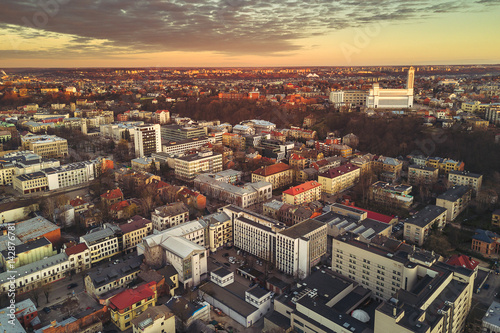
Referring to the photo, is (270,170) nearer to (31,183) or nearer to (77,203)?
(77,203)

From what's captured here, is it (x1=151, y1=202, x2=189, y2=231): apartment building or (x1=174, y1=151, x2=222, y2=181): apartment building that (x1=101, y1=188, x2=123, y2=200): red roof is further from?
(x1=174, y1=151, x2=222, y2=181): apartment building

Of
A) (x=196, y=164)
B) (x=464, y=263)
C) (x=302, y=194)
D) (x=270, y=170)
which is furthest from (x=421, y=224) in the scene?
(x=196, y=164)

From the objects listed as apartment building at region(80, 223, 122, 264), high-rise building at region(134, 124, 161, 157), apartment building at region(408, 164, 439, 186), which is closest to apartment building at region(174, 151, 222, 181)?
high-rise building at region(134, 124, 161, 157)

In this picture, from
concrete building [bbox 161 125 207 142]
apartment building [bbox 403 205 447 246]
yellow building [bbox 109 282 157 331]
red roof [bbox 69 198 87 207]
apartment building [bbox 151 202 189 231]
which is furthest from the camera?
concrete building [bbox 161 125 207 142]

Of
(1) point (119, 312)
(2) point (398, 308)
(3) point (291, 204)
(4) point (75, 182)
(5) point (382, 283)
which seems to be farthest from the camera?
(4) point (75, 182)

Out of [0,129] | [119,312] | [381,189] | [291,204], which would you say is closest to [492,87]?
[381,189]

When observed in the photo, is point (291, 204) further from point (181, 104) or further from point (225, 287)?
point (181, 104)

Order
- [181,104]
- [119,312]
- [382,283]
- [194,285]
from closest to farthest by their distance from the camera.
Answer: [119,312] → [382,283] → [194,285] → [181,104]
